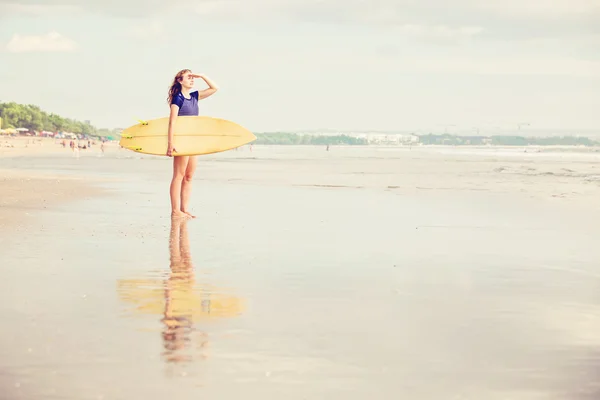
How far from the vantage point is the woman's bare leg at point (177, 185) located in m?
16.5

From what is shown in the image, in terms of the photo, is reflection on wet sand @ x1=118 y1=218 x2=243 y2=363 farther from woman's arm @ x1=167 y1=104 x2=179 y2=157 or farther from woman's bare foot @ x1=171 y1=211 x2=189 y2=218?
woman's arm @ x1=167 y1=104 x2=179 y2=157

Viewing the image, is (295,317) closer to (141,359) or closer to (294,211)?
(141,359)

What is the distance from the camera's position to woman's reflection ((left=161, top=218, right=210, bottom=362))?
6.30 m

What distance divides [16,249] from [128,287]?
3322 mm

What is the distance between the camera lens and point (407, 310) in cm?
793

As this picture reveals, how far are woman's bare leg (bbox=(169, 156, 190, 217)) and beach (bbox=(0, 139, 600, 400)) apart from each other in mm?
307

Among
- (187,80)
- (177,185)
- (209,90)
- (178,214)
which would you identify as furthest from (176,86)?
(178,214)

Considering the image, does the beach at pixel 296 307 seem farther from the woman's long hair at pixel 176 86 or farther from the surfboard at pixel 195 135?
the woman's long hair at pixel 176 86

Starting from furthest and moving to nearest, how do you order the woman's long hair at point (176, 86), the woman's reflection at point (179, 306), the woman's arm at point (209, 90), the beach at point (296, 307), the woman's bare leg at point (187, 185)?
the woman's arm at point (209, 90) < the woman's bare leg at point (187, 185) < the woman's long hair at point (176, 86) < the woman's reflection at point (179, 306) < the beach at point (296, 307)

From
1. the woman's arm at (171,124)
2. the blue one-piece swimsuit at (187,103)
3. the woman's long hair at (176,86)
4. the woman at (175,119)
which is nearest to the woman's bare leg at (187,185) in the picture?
the woman at (175,119)

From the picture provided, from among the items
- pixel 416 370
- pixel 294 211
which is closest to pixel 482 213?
pixel 294 211

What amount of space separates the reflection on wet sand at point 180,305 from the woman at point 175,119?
236 inches

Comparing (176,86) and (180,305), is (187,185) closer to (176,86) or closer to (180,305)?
(176,86)

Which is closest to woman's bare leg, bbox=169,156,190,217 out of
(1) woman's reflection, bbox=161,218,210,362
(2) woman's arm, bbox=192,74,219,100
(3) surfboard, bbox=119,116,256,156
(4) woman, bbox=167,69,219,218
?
(4) woman, bbox=167,69,219,218
